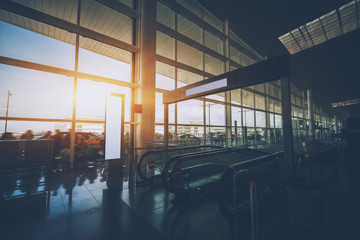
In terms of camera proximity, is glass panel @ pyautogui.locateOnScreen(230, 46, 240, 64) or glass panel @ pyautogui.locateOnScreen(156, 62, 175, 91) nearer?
glass panel @ pyautogui.locateOnScreen(156, 62, 175, 91)

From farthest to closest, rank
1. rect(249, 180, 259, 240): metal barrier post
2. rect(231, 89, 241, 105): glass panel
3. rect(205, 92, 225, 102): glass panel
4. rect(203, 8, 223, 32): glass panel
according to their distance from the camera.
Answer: rect(231, 89, 241, 105): glass panel, rect(203, 8, 223, 32): glass panel, rect(205, 92, 225, 102): glass panel, rect(249, 180, 259, 240): metal barrier post

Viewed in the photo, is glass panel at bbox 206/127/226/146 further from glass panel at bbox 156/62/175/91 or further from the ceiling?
the ceiling

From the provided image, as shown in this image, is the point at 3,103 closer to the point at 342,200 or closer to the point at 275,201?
the point at 275,201

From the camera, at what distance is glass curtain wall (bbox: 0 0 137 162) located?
5848mm

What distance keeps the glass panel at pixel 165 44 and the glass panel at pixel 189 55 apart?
0.65 meters

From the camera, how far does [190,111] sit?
11.5 meters

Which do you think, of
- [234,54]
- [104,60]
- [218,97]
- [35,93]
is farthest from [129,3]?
[234,54]

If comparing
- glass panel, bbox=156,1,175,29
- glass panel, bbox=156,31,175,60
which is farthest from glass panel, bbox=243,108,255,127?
glass panel, bbox=156,1,175,29

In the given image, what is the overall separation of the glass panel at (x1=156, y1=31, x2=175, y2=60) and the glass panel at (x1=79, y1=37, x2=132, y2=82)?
9.69ft

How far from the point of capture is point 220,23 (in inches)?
591

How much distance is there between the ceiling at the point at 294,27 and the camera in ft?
37.9

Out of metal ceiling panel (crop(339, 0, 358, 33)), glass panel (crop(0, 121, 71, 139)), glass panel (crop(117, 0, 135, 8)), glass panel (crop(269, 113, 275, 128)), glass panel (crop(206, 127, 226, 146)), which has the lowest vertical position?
glass panel (crop(206, 127, 226, 146))

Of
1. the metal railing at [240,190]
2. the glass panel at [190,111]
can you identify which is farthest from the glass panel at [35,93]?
the metal railing at [240,190]

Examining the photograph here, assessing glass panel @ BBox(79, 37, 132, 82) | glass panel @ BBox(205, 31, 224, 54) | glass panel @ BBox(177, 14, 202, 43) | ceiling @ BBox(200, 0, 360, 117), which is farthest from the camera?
glass panel @ BBox(205, 31, 224, 54)
